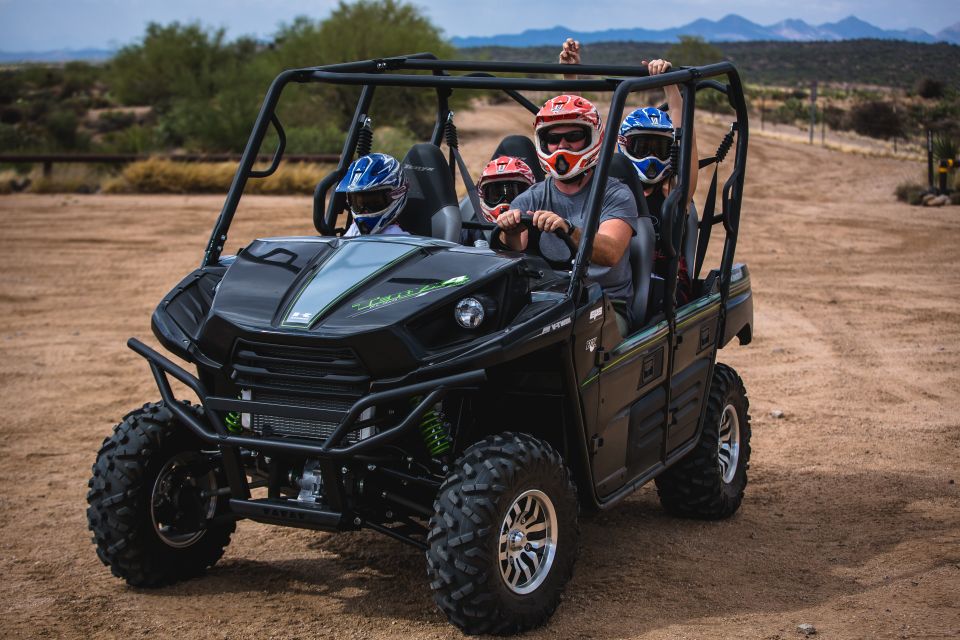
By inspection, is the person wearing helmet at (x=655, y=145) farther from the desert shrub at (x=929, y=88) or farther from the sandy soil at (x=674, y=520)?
the desert shrub at (x=929, y=88)

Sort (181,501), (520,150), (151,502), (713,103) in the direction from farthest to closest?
(713,103) < (520,150) < (181,501) < (151,502)

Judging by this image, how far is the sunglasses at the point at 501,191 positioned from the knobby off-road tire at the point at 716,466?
1466mm

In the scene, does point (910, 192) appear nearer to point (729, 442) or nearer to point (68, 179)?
point (68, 179)

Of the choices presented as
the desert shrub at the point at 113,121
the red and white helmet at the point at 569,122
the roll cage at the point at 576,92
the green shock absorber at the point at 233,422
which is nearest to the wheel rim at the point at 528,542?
the roll cage at the point at 576,92

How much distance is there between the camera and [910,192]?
848 inches

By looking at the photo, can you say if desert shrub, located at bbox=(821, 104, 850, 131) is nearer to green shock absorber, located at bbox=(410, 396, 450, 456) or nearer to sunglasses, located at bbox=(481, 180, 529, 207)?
sunglasses, located at bbox=(481, 180, 529, 207)

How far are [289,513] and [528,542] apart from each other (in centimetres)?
91

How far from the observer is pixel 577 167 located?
536cm

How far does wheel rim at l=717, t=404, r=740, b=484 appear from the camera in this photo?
647 centimetres

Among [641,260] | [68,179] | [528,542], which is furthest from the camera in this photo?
[68,179]

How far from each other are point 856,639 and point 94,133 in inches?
1485

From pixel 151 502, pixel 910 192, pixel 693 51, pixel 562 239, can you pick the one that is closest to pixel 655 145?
pixel 562 239

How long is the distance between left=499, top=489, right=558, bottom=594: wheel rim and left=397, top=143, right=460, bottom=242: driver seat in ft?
6.16

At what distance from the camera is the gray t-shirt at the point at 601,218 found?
5.34 meters
